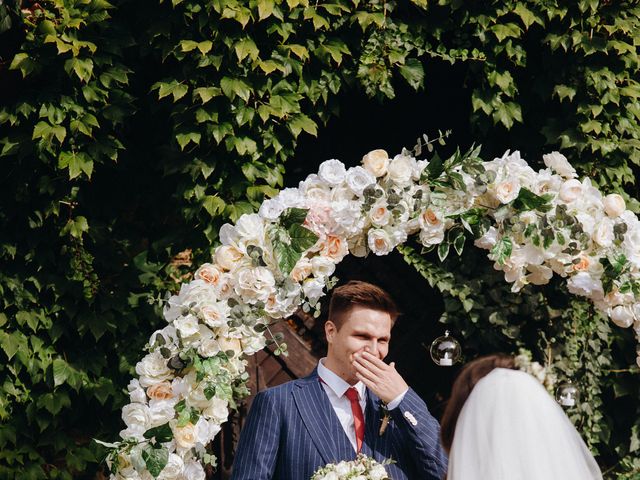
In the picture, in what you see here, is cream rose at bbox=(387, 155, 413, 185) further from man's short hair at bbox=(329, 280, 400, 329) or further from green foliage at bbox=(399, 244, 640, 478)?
green foliage at bbox=(399, 244, 640, 478)

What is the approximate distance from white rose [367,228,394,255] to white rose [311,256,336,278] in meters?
0.17

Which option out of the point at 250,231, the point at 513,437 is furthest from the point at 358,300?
the point at 513,437

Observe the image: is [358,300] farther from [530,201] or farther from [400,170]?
[530,201]

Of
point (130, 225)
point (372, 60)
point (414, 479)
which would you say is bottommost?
point (414, 479)

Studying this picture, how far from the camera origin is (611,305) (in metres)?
3.49

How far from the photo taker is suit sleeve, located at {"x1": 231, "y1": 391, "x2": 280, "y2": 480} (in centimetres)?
331

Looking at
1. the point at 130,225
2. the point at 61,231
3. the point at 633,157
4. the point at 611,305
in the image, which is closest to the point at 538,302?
the point at 633,157

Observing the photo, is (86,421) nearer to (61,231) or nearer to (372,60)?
(61,231)

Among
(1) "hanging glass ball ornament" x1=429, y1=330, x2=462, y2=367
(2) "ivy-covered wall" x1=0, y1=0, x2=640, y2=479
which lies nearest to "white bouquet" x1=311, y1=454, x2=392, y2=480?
(1) "hanging glass ball ornament" x1=429, y1=330, x2=462, y2=367

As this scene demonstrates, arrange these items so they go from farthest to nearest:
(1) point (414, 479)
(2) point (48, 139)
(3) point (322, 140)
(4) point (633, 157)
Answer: (3) point (322, 140) → (4) point (633, 157) → (2) point (48, 139) → (1) point (414, 479)

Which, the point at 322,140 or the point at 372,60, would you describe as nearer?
the point at 372,60

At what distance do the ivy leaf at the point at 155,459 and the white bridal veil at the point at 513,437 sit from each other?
1.00 metres

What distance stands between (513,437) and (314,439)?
1.06m

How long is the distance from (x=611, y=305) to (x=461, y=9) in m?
1.88
